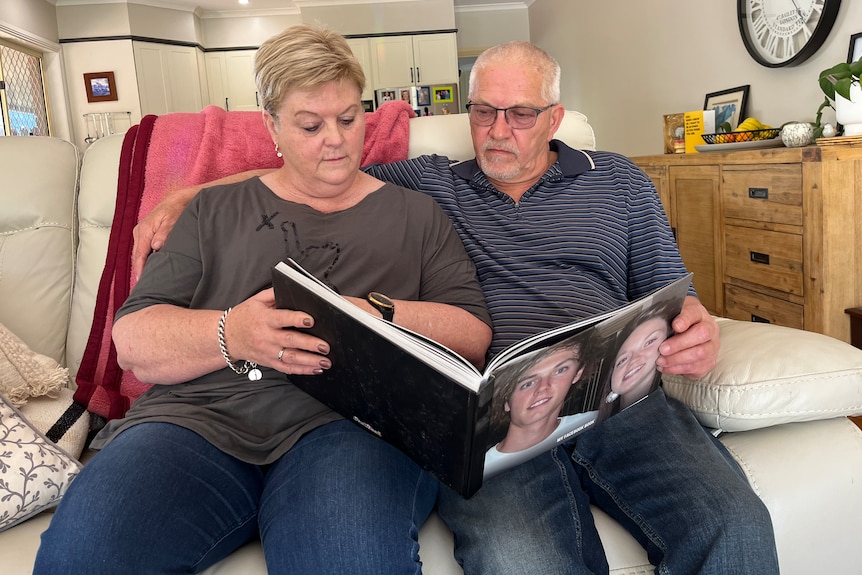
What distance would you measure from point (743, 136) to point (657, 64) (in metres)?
1.83

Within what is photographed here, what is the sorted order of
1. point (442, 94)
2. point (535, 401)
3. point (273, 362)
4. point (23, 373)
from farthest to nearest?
point (442, 94) → point (23, 373) → point (273, 362) → point (535, 401)

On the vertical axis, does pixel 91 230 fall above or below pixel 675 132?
below

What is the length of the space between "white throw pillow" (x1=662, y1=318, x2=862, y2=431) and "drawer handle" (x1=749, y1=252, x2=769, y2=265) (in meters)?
1.38

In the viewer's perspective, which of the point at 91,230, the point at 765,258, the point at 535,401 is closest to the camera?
the point at 535,401

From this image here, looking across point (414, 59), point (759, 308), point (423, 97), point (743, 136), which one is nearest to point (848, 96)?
point (743, 136)

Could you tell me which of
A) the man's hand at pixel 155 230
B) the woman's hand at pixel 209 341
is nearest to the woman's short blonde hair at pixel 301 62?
the man's hand at pixel 155 230

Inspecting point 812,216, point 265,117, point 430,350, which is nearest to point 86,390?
point 265,117

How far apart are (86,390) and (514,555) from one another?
36.4 inches

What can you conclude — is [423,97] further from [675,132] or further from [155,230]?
[155,230]

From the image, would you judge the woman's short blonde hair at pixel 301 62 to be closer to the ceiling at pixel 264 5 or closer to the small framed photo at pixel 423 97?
the small framed photo at pixel 423 97

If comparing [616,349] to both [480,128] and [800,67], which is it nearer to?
[480,128]

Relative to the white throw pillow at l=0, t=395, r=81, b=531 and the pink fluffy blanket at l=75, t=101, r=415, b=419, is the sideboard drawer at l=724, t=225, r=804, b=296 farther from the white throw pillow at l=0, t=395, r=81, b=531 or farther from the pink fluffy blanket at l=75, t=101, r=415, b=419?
the white throw pillow at l=0, t=395, r=81, b=531

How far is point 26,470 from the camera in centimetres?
100

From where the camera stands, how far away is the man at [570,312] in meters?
0.91
